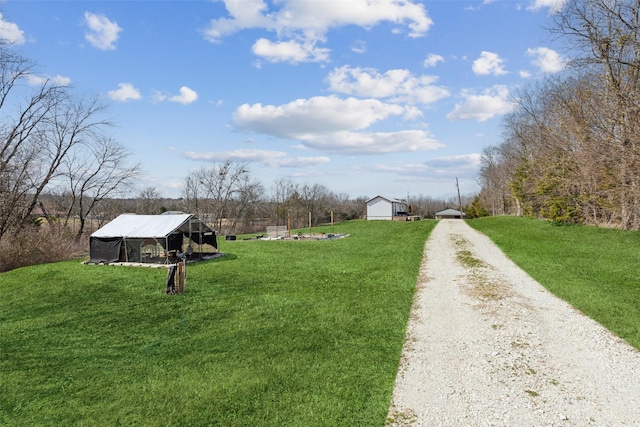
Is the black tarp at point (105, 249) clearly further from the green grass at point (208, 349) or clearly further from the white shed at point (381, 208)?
the white shed at point (381, 208)

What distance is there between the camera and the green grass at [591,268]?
8.05 metres

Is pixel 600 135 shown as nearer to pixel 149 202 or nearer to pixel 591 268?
pixel 591 268

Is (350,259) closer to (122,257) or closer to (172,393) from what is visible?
(122,257)

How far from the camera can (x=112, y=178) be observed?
→ 30.6m

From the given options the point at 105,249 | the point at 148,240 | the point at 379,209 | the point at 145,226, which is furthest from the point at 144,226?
the point at 379,209

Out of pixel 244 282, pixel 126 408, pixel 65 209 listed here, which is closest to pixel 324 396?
pixel 126 408

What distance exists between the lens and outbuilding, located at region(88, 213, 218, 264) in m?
17.6

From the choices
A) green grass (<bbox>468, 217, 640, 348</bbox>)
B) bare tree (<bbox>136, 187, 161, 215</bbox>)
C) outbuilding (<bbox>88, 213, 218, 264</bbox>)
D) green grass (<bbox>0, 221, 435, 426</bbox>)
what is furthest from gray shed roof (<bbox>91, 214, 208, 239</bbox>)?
bare tree (<bbox>136, 187, 161, 215</bbox>)

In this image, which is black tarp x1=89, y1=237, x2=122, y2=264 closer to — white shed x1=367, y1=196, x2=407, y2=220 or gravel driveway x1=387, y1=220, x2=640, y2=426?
gravel driveway x1=387, y1=220, x2=640, y2=426

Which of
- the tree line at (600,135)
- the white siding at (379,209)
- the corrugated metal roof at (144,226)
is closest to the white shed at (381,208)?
the white siding at (379,209)

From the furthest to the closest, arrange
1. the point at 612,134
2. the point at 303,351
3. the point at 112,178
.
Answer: the point at 112,178, the point at 612,134, the point at 303,351

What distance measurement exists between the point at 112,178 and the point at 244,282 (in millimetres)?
23765

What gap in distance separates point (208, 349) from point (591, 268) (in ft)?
42.9

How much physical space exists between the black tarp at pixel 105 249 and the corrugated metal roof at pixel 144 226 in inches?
9.9
